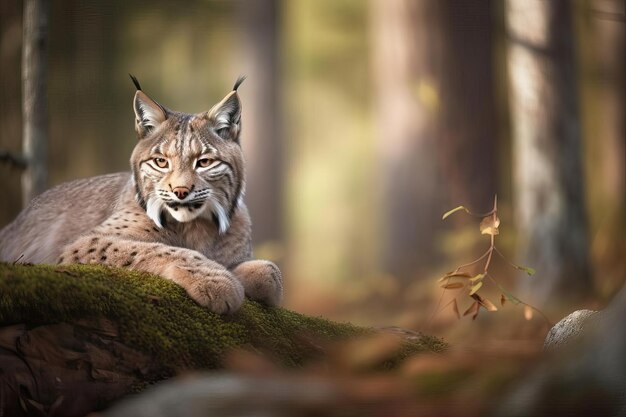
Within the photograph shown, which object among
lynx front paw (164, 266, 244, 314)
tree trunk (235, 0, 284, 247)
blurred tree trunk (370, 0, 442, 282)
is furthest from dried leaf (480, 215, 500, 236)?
tree trunk (235, 0, 284, 247)

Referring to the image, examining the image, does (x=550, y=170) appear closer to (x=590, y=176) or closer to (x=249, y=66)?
(x=249, y=66)

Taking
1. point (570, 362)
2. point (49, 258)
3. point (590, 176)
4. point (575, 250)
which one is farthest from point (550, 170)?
point (590, 176)

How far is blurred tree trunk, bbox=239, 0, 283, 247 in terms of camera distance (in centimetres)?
1114

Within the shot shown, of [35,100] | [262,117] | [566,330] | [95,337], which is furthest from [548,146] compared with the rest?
[95,337]

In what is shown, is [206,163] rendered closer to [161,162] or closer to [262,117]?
[161,162]

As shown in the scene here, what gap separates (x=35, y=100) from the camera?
580 cm

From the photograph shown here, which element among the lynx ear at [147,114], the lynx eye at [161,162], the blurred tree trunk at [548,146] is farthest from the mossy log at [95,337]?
the blurred tree trunk at [548,146]

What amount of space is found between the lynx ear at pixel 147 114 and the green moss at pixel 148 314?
99cm

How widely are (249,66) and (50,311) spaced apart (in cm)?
852

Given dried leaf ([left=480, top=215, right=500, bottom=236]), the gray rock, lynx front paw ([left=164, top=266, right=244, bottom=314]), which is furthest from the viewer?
dried leaf ([left=480, top=215, right=500, bottom=236])

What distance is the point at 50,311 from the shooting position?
3.16m

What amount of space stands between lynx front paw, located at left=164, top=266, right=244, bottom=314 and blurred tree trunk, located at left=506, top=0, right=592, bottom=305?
4.27 meters

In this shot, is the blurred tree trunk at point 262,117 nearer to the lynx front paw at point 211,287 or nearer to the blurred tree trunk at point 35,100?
A: the blurred tree trunk at point 35,100

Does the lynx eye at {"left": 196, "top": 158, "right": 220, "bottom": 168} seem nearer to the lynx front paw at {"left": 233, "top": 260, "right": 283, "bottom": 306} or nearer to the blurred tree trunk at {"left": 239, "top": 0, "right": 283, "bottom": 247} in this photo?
the lynx front paw at {"left": 233, "top": 260, "right": 283, "bottom": 306}
